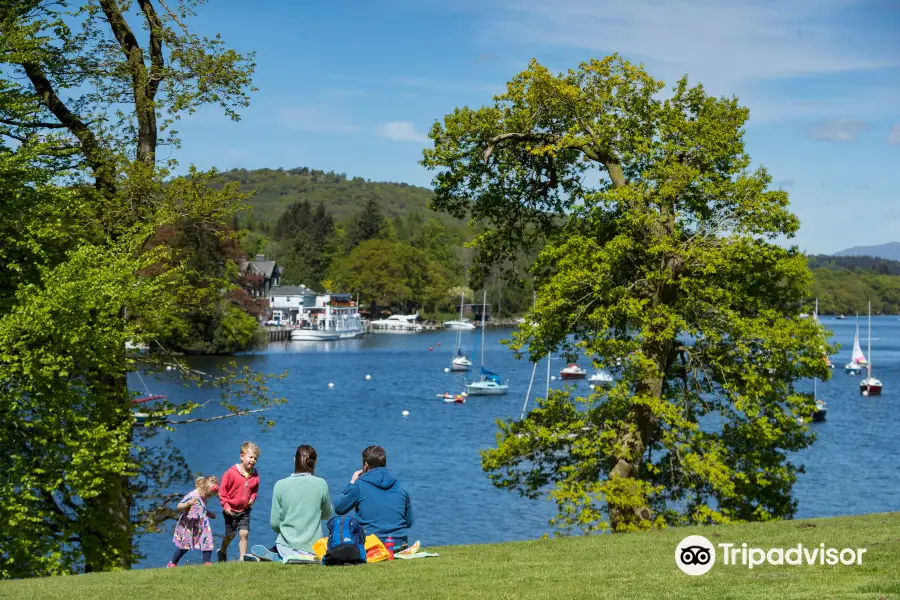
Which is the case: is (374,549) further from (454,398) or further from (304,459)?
(454,398)

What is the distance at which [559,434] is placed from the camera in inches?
755

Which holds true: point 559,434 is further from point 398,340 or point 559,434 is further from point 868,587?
point 398,340

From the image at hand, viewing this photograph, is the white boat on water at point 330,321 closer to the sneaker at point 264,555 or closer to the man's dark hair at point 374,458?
the sneaker at point 264,555

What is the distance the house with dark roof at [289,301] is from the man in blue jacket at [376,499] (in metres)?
158

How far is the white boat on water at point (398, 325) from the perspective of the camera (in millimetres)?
175875

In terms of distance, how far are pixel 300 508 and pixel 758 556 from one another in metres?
5.01

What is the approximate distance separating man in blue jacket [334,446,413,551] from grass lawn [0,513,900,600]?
42 cm

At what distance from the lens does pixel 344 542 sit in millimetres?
11102

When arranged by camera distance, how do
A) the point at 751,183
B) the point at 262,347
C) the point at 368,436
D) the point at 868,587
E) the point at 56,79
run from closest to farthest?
1. the point at 868,587
2. the point at 751,183
3. the point at 56,79
4. the point at 368,436
5. the point at 262,347

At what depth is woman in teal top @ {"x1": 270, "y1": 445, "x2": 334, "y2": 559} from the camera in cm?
1123

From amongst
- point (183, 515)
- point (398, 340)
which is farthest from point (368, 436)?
point (398, 340)

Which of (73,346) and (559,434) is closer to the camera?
(73,346)

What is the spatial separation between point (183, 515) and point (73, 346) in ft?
13.8

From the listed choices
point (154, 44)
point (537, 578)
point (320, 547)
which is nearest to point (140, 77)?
point (154, 44)
